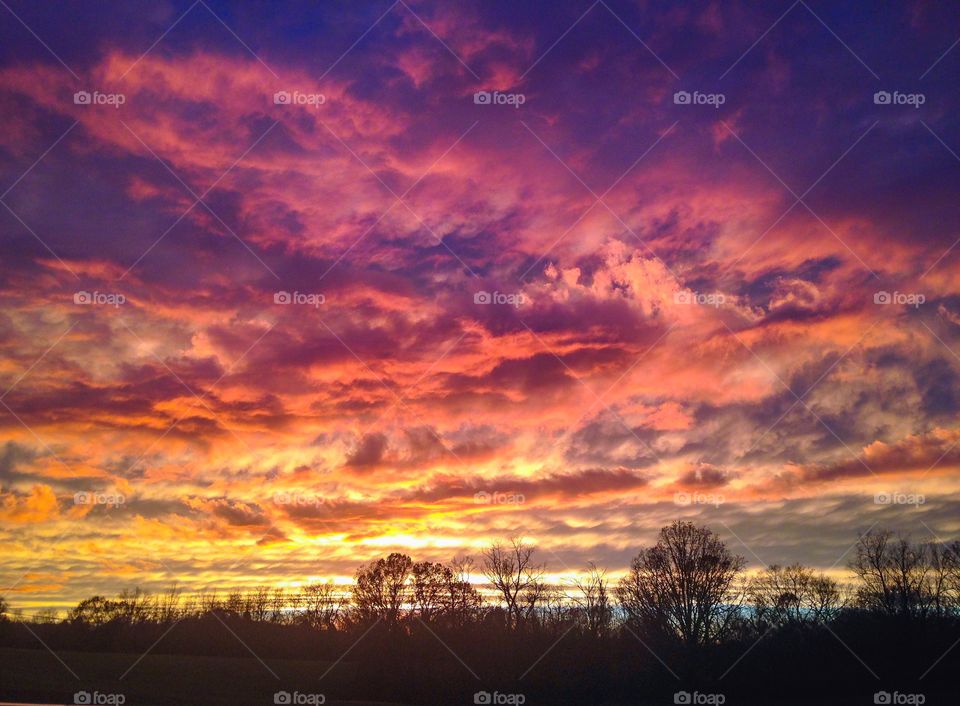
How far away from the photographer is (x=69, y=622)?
87938mm

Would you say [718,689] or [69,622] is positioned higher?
[69,622]

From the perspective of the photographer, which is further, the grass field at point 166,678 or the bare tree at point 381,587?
the bare tree at point 381,587

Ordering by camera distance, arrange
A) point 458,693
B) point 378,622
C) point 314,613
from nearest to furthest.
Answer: point 458,693
point 378,622
point 314,613

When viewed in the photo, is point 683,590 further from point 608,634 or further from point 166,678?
point 166,678

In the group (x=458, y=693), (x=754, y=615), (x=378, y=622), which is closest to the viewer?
(x=458, y=693)

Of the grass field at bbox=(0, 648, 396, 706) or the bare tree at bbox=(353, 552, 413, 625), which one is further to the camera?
the bare tree at bbox=(353, 552, 413, 625)

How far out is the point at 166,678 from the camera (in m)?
65.9

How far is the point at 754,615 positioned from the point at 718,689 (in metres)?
13.5

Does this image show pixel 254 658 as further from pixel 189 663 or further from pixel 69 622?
pixel 69 622

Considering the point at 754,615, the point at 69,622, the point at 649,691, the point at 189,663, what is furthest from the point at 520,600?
the point at 69,622

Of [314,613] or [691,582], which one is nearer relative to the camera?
[691,582]

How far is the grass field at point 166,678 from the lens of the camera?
5150cm

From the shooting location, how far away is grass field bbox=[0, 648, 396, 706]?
5150cm

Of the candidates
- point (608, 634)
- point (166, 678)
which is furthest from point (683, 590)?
point (166, 678)
